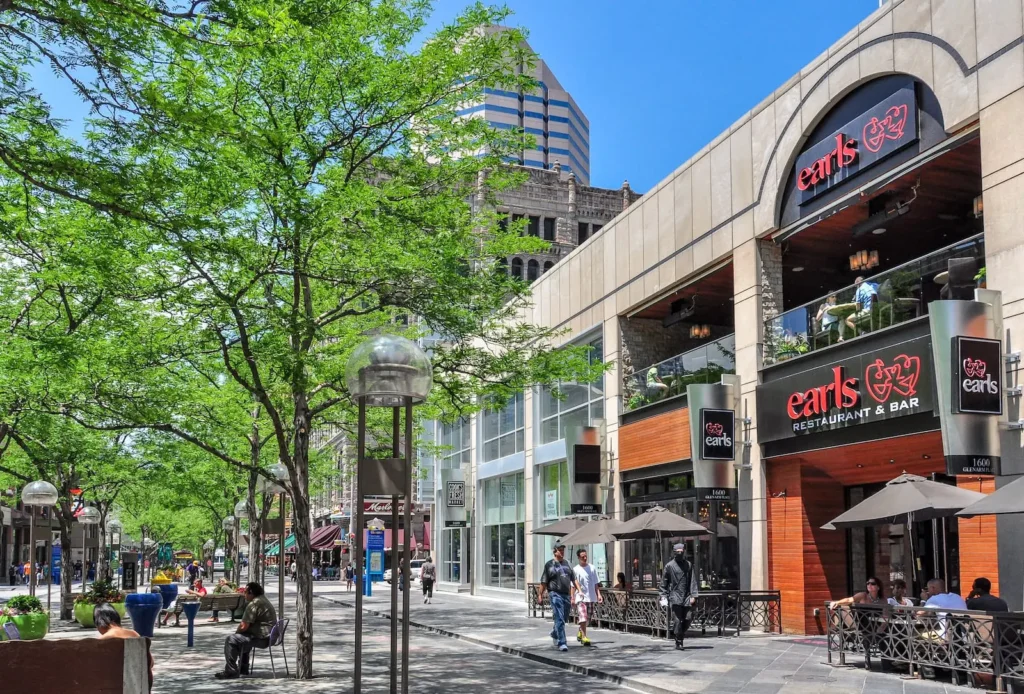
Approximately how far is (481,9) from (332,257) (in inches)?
182

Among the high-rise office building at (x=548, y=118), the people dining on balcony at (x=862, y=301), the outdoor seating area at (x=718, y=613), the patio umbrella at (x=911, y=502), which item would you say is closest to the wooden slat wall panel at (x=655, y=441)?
the outdoor seating area at (x=718, y=613)

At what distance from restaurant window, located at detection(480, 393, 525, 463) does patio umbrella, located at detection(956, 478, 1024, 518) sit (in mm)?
23150

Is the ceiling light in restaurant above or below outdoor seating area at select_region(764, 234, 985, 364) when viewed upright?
above

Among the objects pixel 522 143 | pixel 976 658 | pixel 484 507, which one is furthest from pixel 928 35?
pixel 484 507

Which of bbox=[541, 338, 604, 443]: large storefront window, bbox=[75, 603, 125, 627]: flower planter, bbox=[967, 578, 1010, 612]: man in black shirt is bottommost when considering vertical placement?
bbox=[75, 603, 125, 627]: flower planter

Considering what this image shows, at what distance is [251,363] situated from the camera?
14445mm

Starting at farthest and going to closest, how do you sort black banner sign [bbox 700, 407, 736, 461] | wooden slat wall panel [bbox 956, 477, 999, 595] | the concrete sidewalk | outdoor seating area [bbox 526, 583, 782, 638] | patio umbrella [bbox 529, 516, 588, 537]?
patio umbrella [bbox 529, 516, 588, 537], black banner sign [bbox 700, 407, 736, 461], outdoor seating area [bbox 526, 583, 782, 638], wooden slat wall panel [bbox 956, 477, 999, 595], the concrete sidewalk

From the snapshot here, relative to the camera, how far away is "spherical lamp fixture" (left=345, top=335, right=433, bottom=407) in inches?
399

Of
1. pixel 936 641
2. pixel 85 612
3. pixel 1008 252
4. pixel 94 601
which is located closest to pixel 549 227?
pixel 94 601

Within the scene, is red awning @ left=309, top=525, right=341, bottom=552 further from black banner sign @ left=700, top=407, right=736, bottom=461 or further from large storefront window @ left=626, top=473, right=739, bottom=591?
black banner sign @ left=700, top=407, right=736, bottom=461

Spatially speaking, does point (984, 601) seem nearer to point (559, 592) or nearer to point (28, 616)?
point (559, 592)

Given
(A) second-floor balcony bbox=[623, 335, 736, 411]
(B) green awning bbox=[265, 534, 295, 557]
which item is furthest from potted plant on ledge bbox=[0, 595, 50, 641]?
(B) green awning bbox=[265, 534, 295, 557]

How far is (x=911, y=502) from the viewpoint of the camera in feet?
47.7

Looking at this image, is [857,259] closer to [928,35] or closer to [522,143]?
[928,35]
